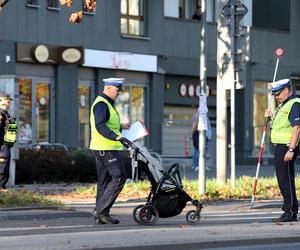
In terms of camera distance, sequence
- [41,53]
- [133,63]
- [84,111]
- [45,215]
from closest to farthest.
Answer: [45,215], [41,53], [84,111], [133,63]

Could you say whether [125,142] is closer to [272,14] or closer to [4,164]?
[4,164]

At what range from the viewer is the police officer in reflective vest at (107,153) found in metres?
11.9

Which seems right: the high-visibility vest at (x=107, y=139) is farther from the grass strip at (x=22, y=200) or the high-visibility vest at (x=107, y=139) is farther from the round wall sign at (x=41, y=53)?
the round wall sign at (x=41, y=53)

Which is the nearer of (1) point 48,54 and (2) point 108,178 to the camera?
(2) point 108,178

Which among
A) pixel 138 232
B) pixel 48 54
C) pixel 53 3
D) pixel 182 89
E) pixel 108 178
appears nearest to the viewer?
pixel 138 232

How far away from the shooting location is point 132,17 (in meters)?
31.2

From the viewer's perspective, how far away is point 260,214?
1470 centimetres

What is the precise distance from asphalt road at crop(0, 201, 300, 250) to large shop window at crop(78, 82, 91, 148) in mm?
15727

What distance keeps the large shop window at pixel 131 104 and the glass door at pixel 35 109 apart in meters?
3.01

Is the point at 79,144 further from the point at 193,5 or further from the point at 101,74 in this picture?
the point at 193,5

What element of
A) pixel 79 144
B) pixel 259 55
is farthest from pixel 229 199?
pixel 259 55

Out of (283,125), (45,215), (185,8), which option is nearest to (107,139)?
(45,215)

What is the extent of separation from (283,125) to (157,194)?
2.13 m

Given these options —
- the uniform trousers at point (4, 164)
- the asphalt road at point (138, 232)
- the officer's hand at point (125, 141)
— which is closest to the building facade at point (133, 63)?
the uniform trousers at point (4, 164)
